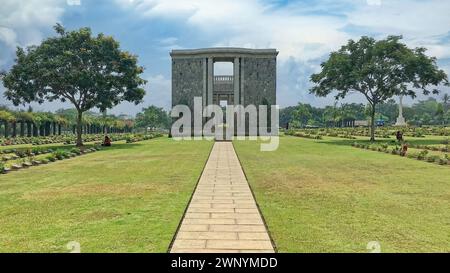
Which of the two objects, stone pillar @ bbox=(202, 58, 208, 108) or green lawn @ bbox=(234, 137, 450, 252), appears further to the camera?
stone pillar @ bbox=(202, 58, 208, 108)

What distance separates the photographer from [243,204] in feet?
31.2

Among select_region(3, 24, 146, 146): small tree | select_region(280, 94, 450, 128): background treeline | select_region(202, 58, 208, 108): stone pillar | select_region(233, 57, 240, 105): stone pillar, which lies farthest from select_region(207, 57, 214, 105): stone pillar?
select_region(280, 94, 450, 128): background treeline

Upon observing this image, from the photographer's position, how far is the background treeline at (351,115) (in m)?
122

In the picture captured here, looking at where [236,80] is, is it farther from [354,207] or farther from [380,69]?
[354,207]

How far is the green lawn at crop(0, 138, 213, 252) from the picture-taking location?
6.55 meters

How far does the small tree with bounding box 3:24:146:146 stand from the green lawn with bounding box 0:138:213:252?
1912 centimetres

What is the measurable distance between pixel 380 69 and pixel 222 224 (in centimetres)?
3384

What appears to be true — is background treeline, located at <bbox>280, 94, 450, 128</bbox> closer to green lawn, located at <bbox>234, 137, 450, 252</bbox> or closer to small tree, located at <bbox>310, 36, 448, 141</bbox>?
small tree, located at <bbox>310, 36, 448, 141</bbox>

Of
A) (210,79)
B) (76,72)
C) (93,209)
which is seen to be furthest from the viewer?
(210,79)

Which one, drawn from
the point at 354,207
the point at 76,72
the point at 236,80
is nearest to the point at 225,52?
the point at 236,80

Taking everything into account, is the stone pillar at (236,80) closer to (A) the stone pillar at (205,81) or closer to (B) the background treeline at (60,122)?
(A) the stone pillar at (205,81)

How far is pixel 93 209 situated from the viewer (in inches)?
359

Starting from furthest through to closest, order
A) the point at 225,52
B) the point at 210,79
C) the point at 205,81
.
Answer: the point at 210,79
the point at 205,81
the point at 225,52
